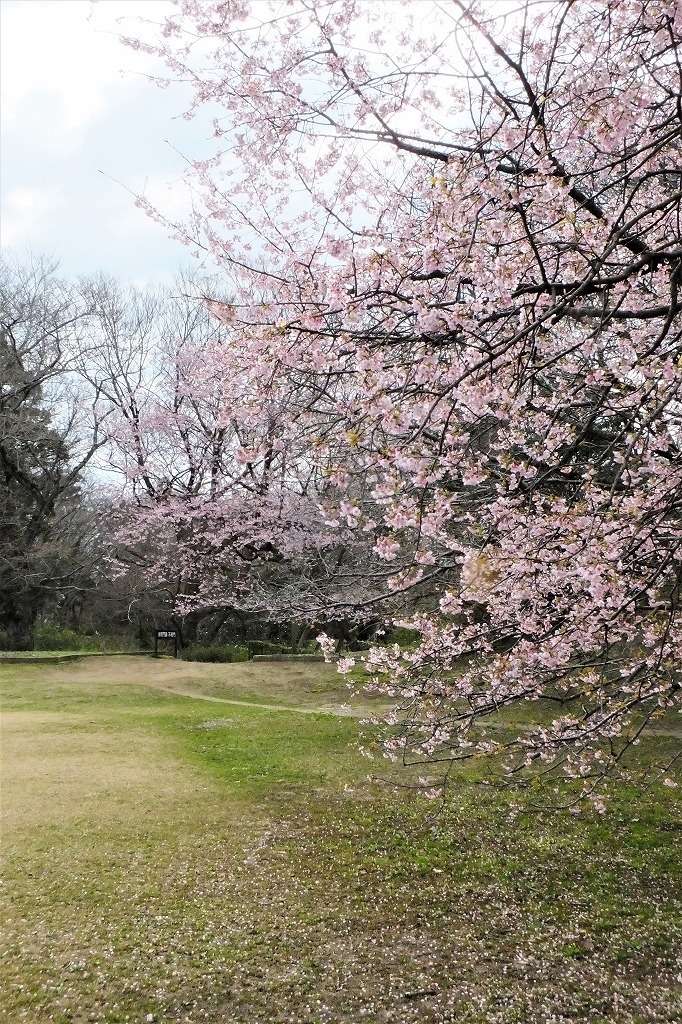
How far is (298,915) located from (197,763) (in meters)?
3.51

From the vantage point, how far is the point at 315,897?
4477mm

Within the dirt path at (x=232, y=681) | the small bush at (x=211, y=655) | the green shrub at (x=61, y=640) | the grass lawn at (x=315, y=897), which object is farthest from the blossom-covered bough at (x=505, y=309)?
the green shrub at (x=61, y=640)

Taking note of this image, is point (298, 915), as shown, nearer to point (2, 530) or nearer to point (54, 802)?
point (54, 802)

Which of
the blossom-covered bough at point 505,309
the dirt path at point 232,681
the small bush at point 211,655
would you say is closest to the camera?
the blossom-covered bough at point 505,309

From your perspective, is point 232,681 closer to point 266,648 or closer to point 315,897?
point 266,648

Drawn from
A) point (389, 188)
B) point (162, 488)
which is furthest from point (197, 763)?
point (162, 488)

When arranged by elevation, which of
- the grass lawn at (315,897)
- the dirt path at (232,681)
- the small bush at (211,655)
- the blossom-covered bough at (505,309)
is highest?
the blossom-covered bough at (505,309)

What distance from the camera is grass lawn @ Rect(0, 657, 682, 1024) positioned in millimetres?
3434

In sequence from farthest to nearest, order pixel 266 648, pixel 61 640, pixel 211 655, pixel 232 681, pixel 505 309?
pixel 61 640
pixel 266 648
pixel 211 655
pixel 232 681
pixel 505 309

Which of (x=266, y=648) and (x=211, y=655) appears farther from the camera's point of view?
(x=266, y=648)

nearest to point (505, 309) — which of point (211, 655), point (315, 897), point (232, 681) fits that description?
point (315, 897)

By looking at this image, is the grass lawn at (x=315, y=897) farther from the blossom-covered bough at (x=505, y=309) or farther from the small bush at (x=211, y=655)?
the small bush at (x=211, y=655)

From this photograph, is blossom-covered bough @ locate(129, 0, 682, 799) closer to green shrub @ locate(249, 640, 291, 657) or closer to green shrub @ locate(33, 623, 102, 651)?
green shrub @ locate(249, 640, 291, 657)

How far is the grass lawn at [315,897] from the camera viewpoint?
11.3 ft
